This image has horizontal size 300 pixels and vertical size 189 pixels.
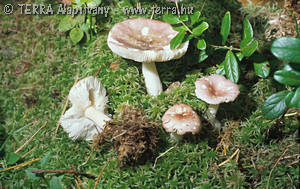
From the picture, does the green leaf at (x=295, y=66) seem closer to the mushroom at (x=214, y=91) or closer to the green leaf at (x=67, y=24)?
the mushroom at (x=214, y=91)

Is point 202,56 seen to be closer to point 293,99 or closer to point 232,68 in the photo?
point 232,68

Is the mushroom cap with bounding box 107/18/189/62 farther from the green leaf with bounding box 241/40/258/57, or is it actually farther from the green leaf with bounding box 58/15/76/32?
the green leaf with bounding box 58/15/76/32

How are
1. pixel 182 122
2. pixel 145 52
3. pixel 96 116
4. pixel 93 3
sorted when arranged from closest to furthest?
pixel 182 122, pixel 145 52, pixel 96 116, pixel 93 3

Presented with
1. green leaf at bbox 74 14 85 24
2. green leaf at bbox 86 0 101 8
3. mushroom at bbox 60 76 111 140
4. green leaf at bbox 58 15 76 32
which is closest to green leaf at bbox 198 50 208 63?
mushroom at bbox 60 76 111 140

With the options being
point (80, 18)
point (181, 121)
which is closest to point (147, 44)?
point (181, 121)

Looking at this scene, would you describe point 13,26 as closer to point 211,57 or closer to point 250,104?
point 211,57

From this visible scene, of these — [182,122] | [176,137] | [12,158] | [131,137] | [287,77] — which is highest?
[287,77]

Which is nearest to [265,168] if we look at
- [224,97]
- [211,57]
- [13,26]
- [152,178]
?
[224,97]
